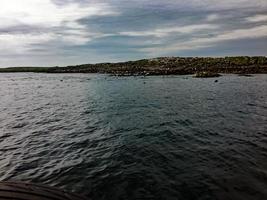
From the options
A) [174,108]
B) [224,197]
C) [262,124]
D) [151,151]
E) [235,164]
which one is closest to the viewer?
[224,197]

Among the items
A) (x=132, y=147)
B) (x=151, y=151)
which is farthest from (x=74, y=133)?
(x=151, y=151)

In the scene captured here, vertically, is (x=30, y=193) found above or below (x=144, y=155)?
above

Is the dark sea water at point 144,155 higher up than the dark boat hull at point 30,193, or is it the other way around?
the dark boat hull at point 30,193

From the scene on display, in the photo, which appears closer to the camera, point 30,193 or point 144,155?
point 30,193

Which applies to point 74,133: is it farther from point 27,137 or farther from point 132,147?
point 132,147

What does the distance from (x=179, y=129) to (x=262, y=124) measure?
656 centimetres

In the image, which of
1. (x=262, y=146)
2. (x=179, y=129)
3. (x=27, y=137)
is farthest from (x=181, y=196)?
(x=27, y=137)

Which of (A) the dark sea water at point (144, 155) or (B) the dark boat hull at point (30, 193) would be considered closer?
(B) the dark boat hull at point (30, 193)

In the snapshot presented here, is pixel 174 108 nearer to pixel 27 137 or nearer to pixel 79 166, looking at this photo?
pixel 27 137

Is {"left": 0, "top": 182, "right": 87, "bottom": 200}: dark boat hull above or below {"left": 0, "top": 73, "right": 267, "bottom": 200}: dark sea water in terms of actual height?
above

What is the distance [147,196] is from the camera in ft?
32.6

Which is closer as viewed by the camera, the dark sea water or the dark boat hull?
the dark boat hull

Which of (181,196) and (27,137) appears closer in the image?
(181,196)

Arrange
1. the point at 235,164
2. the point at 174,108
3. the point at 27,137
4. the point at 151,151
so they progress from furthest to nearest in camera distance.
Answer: the point at 174,108 → the point at 27,137 → the point at 151,151 → the point at 235,164
